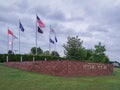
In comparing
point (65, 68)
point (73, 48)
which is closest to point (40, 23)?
point (73, 48)

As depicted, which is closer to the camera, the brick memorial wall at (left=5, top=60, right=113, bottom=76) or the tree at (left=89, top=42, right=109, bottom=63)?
the brick memorial wall at (left=5, top=60, right=113, bottom=76)

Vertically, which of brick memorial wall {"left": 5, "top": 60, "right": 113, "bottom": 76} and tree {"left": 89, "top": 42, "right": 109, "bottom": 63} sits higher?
tree {"left": 89, "top": 42, "right": 109, "bottom": 63}

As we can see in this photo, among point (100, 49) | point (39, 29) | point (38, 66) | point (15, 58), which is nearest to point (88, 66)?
point (38, 66)

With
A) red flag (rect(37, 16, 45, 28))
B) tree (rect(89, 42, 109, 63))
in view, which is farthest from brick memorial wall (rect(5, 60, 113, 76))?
tree (rect(89, 42, 109, 63))

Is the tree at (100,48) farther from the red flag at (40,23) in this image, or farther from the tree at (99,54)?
the red flag at (40,23)

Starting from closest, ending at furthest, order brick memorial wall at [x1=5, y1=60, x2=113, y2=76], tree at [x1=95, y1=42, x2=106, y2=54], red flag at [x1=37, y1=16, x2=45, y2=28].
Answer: brick memorial wall at [x1=5, y1=60, x2=113, y2=76]
red flag at [x1=37, y1=16, x2=45, y2=28]
tree at [x1=95, y1=42, x2=106, y2=54]

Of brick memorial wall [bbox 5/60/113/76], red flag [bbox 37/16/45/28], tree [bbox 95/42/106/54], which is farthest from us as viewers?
tree [bbox 95/42/106/54]

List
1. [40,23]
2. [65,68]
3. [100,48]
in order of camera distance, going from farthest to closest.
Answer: [100,48] → [40,23] → [65,68]

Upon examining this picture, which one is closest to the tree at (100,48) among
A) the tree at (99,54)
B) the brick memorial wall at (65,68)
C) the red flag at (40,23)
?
the tree at (99,54)

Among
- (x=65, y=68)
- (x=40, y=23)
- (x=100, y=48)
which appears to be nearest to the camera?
(x=65, y=68)

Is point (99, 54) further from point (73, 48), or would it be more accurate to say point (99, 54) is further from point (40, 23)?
point (40, 23)

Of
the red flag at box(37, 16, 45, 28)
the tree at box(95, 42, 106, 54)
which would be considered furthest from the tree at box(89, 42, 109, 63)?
the red flag at box(37, 16, 45, 28)

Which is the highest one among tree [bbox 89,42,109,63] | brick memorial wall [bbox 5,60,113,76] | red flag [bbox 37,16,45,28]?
red flag [bbox 37,16,45,28]

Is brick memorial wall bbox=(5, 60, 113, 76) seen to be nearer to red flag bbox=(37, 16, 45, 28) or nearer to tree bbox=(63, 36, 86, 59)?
red flag bbox=(37, 16, 45, 28)
